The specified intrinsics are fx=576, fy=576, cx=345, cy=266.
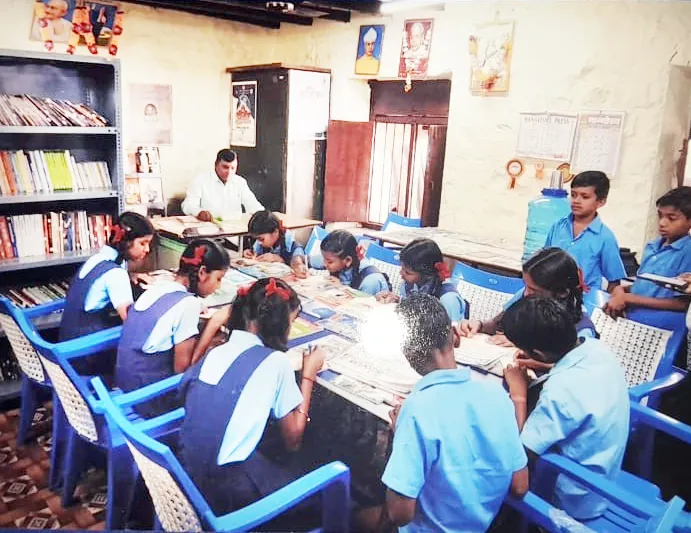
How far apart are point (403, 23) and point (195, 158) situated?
6.39ft

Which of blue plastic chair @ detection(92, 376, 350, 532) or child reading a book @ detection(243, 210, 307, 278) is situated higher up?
child reading a book @ detection(243, 210, 307, 278)

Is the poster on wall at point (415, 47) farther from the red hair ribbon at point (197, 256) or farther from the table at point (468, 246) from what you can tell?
the red hair ribbon at point (197, 256)

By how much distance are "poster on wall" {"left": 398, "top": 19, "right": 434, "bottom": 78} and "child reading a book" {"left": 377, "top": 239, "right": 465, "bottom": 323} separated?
A: 152 centimetres

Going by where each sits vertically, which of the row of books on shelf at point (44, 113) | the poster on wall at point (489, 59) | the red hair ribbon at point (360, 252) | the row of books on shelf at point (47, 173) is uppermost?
the poster on wall at point (489, 59)

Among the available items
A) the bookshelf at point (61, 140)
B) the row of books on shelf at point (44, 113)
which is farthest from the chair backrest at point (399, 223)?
the row of books on shelf at point (44, 113)

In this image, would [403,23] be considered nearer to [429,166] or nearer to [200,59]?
[429,166]

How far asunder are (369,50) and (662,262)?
239 cm

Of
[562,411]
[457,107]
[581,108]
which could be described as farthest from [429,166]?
[562,411]

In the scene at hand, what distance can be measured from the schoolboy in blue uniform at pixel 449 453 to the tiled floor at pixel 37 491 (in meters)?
0.91

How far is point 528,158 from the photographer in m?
2.99

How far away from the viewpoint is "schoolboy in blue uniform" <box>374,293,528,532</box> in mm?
1158

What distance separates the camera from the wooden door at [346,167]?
132 inches

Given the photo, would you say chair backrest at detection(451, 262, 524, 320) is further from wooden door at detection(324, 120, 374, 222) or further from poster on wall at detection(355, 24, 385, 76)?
poster on wall at detection(355, 24, 385, 76)

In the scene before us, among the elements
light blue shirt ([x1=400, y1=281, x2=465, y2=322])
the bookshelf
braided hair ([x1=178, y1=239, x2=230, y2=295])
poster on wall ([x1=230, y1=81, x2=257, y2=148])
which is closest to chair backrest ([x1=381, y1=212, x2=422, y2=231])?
light blue shirt ([x1=400, y1=281, x2=465, y2=322])
